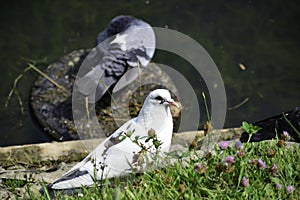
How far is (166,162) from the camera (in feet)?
7.99

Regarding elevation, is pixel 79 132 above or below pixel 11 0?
below

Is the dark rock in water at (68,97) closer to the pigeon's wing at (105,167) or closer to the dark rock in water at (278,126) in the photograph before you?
the dark rock in water at (278,126)

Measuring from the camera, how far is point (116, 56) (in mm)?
4164

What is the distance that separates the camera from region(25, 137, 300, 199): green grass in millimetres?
2170

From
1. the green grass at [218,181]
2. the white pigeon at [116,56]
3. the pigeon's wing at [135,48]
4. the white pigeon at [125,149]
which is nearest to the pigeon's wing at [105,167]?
the white pigeon at [125,149]

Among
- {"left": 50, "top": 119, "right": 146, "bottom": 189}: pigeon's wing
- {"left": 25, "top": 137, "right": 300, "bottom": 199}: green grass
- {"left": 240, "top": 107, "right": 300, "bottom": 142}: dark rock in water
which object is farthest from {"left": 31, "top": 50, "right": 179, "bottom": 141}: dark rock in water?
{"left": 25, "top": 137, "right": 300, "bottom": 199}: green grass

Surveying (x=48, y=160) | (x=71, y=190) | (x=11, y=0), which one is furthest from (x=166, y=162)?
(x=11, y=0)

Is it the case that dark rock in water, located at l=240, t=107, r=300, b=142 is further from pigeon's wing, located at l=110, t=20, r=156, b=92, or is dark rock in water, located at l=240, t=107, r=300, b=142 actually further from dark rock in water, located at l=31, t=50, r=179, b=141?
pigeon's wing, located at l=110, t=20, r=156, b=92

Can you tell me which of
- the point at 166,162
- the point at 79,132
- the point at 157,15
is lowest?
the point at 79,132

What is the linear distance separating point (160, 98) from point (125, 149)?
0.34 m

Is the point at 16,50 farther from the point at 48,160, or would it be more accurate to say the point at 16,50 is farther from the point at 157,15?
the point at 48,160

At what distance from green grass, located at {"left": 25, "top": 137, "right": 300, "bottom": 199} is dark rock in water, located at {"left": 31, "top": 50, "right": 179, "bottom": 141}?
1713 mm

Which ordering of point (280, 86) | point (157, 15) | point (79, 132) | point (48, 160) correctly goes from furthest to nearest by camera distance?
point (157, 15) < point (280, 86) < point (79, 132) < point (48, 160)

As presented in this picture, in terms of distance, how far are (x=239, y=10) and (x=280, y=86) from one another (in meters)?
1.20
